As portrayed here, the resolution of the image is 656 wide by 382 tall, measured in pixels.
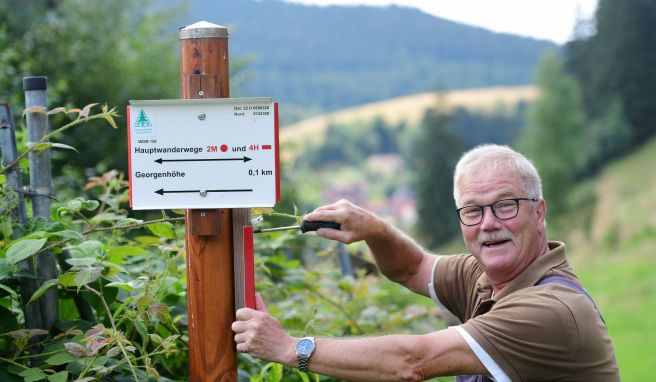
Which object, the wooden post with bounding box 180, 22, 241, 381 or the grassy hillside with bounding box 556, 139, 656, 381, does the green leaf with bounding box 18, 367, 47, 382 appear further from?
the grassy hillside with bounding box 556, 139, 656, 381

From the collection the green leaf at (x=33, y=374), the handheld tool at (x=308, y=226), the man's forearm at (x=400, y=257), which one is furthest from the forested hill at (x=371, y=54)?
the green leaf at (x=33, y=374)

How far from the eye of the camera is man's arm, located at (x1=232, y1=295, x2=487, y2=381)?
2.79m

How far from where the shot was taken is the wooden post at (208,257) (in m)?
2.79

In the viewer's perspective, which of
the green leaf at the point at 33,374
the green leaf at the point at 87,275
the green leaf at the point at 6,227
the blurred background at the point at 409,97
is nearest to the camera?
the green leaf at the point at 33,374

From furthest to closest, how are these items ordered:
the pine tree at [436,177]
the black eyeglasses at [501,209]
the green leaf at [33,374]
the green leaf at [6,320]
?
the pine tree at [436,177] < the black eyeglasses at [501,209] < the green leaf at [6,320] < the green leaf at [33,374]

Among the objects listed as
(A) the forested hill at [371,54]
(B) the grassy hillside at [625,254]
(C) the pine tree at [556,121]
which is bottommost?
(B) the grassy hillside at [625,254]

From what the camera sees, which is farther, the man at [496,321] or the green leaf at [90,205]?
the green leaf at [90,205]

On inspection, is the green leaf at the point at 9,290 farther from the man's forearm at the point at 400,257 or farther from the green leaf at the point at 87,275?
the man's forearm at the point at 400,257

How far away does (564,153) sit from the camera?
73625 millimetres

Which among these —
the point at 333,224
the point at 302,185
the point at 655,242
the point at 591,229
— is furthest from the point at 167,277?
the point at 591,229

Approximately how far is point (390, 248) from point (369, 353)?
1.06 meters

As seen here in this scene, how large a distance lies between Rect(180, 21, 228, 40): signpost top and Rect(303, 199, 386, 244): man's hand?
662mm

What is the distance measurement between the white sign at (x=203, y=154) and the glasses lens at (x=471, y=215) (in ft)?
2.89

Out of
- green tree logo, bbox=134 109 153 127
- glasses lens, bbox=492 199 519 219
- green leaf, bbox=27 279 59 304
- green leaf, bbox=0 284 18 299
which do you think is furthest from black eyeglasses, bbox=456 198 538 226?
green leaf, bbox=0 284 18 299
